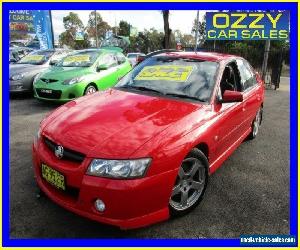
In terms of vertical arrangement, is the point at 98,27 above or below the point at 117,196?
above

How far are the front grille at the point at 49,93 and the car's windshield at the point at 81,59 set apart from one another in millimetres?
1209

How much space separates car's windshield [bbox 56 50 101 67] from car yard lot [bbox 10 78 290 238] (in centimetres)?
335

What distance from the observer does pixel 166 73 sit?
12.8 feet

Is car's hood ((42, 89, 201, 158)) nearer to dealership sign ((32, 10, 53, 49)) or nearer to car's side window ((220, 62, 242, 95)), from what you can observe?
car's side window ((220, 62, 242, 95))

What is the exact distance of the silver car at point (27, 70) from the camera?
8180 mm

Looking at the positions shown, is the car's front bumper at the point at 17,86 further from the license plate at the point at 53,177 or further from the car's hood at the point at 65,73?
the license plate at the point at 53,177

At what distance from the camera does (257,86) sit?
17.1 ft

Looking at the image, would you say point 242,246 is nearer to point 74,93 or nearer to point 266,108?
point 74,93

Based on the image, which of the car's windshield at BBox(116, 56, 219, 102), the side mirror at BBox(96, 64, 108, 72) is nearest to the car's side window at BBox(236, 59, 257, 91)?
the car's windshield at BBox(116, 56, 219, 102)

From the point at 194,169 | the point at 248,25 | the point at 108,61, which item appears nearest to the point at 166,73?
the point at 194,169

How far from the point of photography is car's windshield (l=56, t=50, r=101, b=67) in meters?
7.91

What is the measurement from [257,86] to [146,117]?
9.80 ft

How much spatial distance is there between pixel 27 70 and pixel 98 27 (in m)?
50.7

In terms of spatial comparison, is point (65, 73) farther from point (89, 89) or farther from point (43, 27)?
point (43, 27)
